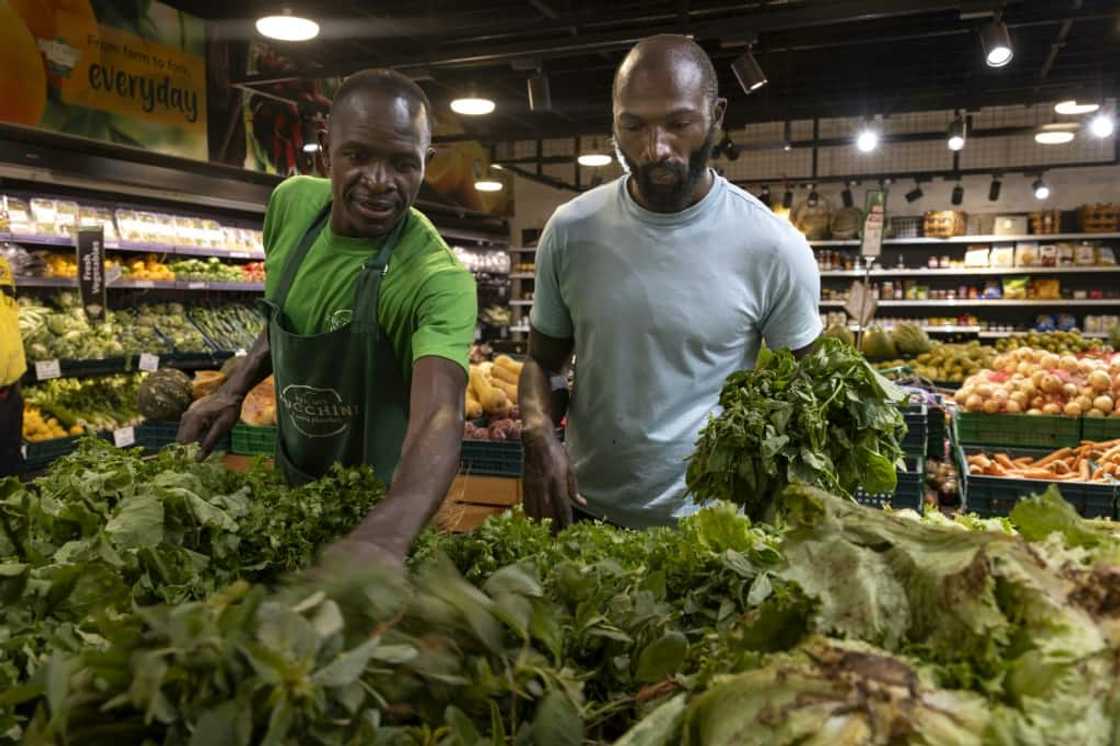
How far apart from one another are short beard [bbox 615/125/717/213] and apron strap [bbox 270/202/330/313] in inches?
31.6

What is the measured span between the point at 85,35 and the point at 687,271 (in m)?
6.59

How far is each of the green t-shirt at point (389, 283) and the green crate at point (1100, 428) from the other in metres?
3.87

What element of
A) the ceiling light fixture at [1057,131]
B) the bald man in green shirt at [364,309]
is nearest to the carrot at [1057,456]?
the bald man in green shirt at [364,309]

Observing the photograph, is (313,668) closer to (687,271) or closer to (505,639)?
(505,639)

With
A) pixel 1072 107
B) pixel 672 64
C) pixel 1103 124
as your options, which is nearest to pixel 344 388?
pixel 672 64

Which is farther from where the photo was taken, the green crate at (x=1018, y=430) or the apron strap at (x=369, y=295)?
the green crate at (x=1018, y=430)

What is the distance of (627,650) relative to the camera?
960 millimetres

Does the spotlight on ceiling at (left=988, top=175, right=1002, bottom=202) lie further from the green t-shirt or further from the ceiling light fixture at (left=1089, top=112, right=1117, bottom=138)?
the green t-shirt

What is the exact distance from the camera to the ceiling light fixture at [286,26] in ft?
18.8

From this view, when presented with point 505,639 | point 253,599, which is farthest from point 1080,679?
point 253,599

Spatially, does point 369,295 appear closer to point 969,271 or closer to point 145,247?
point 145,247

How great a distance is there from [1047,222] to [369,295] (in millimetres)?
12614

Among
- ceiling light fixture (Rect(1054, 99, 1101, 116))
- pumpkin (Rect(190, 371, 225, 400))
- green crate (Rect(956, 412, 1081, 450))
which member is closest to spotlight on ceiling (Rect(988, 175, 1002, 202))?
ceiling light fixture (Rect(1054, 99, 1101, 116))

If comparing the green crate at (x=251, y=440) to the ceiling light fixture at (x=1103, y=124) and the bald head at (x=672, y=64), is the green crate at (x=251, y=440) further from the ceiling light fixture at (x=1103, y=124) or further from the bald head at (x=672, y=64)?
the ceiling light fixture at (x=1103, y=124)
